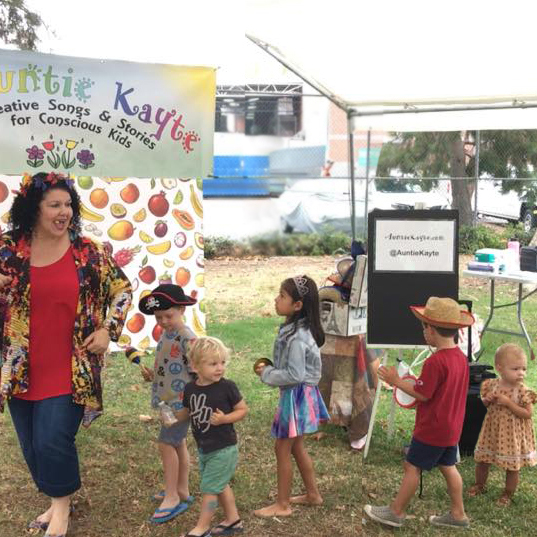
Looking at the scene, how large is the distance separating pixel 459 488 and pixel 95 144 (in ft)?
15.1

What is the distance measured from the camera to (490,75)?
14.5ft

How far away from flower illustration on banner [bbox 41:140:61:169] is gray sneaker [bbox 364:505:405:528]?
4.38 m

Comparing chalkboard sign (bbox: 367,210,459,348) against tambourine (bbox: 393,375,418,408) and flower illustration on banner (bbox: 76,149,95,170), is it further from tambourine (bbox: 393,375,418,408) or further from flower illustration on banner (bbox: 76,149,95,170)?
flower illustration on banner (bbox: 76,149,95,170)

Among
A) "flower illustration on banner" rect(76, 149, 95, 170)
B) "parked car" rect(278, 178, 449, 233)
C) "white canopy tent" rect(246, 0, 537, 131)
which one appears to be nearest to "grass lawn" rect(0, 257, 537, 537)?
"parked car" rect(278, 178, 449, 233)

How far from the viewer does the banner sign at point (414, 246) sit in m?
4.64

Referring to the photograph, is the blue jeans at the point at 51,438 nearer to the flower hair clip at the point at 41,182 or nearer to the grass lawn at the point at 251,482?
the grass lawn at the point at 251,482

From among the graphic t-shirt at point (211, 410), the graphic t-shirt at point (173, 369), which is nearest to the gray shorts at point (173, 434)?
the graphic t-shirt at point (173, 369)

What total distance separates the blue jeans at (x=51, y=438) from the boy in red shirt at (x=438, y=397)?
149cm

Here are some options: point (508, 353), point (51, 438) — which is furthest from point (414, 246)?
point (51, 438)

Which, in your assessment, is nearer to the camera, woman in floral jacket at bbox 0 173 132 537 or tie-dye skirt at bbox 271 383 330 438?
woman in floral jacket at bbox 0 173 132 537

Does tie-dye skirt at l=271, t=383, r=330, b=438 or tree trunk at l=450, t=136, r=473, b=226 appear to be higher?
tree trunk at l=450, t=136, r=473, b=226

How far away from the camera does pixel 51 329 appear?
3475mm

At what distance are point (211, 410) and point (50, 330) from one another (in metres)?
0.81

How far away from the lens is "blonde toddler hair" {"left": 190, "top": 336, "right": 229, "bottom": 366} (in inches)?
138
